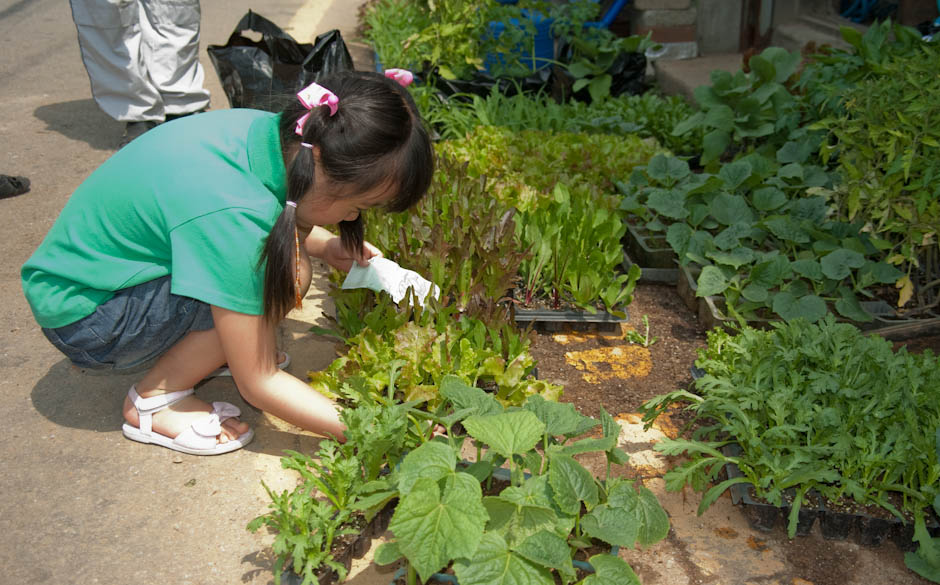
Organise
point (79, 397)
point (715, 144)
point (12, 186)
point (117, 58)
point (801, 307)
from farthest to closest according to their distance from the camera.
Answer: point (117, 58)
point (715, 144)
point (12, 186)
point (801, 307)
point (79, 397)

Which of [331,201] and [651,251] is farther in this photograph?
[651,251]

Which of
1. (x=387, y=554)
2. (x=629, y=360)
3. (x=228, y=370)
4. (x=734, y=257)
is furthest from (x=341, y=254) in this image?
(x=734, y=257)

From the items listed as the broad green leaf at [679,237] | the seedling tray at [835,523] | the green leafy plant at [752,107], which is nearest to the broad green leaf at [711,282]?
the broad green leaf at [679,237]

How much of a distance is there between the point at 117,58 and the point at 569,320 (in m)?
3.09

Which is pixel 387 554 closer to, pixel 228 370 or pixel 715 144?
pixel 228 370

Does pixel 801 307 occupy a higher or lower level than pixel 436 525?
lower

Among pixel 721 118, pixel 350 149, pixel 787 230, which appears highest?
pixel 350 149

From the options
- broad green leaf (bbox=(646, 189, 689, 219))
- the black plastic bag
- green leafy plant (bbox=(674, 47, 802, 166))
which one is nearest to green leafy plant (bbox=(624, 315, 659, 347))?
broad green leaf (bbox=(646, 189, 689, 219))

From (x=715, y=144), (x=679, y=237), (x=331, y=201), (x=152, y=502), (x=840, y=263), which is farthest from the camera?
(x=715, y=144)

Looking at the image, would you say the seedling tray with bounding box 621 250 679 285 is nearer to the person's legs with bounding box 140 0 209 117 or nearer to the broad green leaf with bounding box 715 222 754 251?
the broad green leaf with bounding box 715 222 754 251

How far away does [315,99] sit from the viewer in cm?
191

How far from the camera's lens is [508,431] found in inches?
68.7

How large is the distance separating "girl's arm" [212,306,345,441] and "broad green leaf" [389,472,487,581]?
22.6 inches

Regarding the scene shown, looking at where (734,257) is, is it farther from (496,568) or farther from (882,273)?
(496,568)
